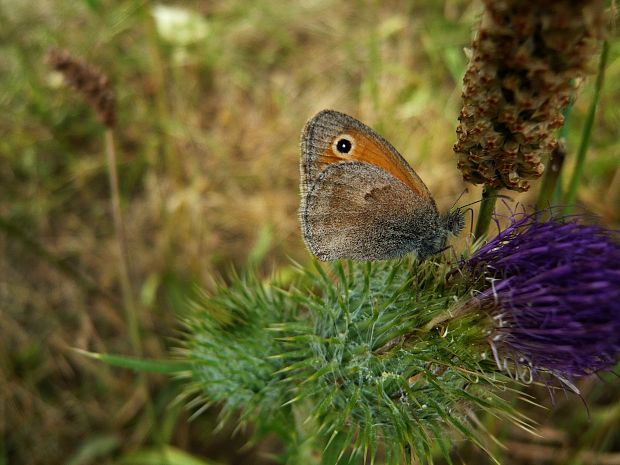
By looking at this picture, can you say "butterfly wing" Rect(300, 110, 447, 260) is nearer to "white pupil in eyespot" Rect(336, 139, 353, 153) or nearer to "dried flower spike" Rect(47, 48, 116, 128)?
"white pupil in eyespot" Rect(336, 139, 353, 153)

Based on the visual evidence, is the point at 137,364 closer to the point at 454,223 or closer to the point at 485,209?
the point at 454,223

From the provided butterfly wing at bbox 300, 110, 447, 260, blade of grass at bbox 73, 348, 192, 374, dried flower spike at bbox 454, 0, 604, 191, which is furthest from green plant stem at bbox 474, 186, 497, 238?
blade of grass at bbox 73, 348, 192, 374

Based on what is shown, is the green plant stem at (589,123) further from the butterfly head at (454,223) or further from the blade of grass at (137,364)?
the blade of grass at (137,364)

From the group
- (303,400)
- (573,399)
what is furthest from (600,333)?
(573,399)

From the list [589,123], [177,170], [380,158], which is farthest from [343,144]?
[177,170]

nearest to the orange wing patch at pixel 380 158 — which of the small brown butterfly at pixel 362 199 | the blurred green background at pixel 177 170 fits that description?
the small brown butterfly at pixel 362 199

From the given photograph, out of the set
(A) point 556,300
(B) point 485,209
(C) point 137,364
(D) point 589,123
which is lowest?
(C) point 137,364
